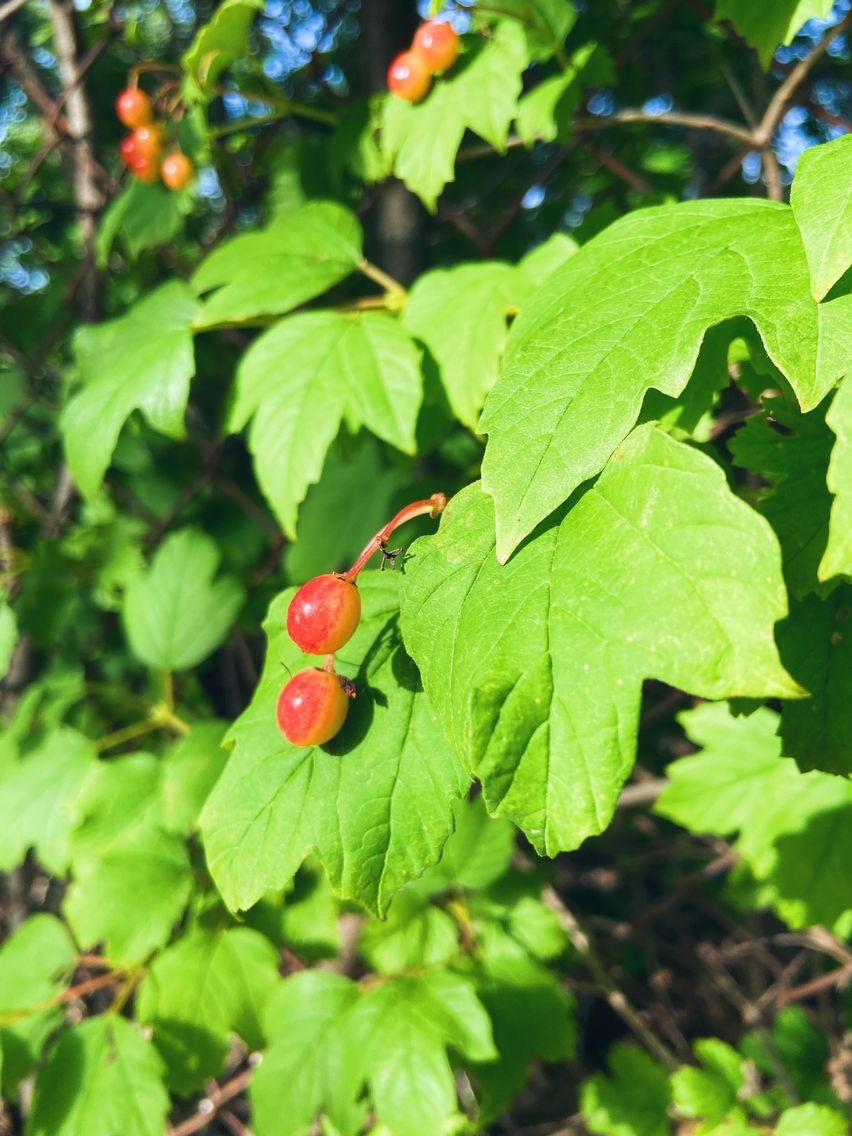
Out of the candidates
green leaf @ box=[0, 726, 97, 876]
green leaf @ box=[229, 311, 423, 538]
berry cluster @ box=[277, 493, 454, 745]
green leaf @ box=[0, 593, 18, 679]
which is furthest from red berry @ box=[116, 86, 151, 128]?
berry cluster @ box=[277, 493, 454, 745]

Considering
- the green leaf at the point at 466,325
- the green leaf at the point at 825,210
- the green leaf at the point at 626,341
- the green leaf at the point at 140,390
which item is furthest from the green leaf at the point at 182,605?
the green leaf at the point at 825,210

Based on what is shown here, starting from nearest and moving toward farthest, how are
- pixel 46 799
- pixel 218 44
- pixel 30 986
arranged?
1. pixel 218 44
2. pixel 30 986
3. pixel 46 799

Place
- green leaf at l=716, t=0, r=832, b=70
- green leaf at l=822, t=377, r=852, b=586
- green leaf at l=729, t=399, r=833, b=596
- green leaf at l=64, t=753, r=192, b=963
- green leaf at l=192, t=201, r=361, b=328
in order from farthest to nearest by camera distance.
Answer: green leaf at l=64, t=753, r=192, b=963 < green leaf at l=192, t=201, r=361, b=328 < green leaf at l=716, t=0, r=832, b=70 < green leaf at l=729, t=399, r=833, b=596 < green leaf at l=822, t=377, r=852, b=586

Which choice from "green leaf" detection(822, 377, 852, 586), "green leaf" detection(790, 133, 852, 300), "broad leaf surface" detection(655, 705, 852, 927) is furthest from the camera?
"broad leaf surface" detection(655, 705, 852, 927)

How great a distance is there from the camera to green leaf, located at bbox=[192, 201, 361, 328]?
1.52m

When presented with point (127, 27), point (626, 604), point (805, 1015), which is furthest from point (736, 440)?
point (805, 1015)

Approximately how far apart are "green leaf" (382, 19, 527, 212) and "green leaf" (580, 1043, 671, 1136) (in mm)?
2162

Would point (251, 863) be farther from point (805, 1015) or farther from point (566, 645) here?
point (805, 1015)

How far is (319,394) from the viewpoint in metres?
1.41

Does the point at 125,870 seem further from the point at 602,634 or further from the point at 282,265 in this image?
the point at 602,634

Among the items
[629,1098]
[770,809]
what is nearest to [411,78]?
[770,809]

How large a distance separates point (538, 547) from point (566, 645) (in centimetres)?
12

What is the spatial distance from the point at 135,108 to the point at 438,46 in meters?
0.91

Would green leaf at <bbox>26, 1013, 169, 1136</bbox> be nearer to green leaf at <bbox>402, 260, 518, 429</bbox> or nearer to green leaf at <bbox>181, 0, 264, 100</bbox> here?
green leaf at <bbox>402, 260, 518, 429</bbox>
